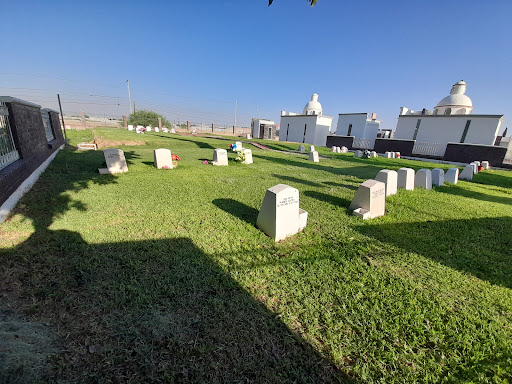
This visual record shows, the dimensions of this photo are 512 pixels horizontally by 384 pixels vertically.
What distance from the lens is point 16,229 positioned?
3506 millimetres

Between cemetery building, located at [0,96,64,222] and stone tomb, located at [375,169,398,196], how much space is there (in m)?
8.60

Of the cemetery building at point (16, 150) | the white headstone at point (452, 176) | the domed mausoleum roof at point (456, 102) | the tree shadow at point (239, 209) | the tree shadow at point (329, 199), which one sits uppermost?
the domed mausoleum roof at point (456, 102)

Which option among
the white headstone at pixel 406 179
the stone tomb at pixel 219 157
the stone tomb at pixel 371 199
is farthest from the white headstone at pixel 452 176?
the stone tomb at pixel 219 157

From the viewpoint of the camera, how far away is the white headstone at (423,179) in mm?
8125

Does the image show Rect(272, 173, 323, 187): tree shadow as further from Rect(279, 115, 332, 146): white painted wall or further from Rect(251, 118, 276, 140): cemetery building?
Rect(251, 118, 276, 140): cemetery building

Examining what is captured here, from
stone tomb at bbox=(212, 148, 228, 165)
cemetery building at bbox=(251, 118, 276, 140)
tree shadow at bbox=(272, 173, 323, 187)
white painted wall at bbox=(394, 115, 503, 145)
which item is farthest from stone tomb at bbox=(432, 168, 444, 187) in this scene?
cemetery building at bbox=(251, 118, 276, 140)

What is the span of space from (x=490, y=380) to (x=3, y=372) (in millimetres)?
3699

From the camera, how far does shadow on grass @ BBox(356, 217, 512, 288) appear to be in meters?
3.43

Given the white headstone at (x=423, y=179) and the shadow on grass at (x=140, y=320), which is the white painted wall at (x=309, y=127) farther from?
the shadow on grass at (x=140, y=320)

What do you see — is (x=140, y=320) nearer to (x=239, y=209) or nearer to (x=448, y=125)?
(x=239, y=209)

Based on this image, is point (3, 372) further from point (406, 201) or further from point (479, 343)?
point (406, 201)

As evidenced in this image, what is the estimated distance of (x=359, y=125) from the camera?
31.2 m

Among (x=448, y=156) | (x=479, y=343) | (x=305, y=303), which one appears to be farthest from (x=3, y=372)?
Result: (x=448, y=156)

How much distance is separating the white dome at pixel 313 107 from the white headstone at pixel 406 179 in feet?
113
